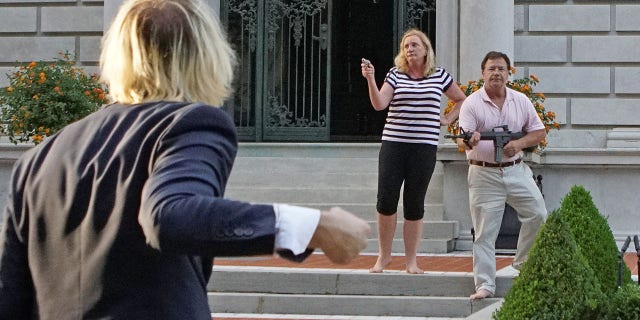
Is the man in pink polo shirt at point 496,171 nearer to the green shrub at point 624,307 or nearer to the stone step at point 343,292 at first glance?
the stone step at point 343,292

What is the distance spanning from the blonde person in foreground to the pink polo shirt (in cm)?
637

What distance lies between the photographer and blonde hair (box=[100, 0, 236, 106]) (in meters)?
2.52

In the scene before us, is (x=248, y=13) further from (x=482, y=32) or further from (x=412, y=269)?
(x=412, y=269)

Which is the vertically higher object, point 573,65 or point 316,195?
point 573,65

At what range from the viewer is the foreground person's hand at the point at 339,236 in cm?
234

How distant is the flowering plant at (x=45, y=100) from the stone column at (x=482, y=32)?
3.85 metres

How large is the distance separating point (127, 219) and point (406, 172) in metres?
7.18

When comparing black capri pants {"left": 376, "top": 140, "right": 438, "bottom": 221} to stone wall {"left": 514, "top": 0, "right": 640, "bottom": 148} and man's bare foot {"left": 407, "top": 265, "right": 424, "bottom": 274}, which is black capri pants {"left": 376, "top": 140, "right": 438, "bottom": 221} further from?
stone wall {"left": 514, "top": 0, "right": 640, "bottom": 148}

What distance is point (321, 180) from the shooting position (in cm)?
1399

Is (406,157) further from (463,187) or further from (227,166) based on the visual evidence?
(227,166)

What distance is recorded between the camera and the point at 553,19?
14562mm

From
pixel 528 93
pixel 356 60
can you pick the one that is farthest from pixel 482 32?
pixel 356 60

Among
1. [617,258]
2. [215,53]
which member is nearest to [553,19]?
[617,258]

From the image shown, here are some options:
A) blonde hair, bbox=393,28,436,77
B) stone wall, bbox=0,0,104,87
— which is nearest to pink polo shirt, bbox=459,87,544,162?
blonde hair, bbox=393,28,436,77
